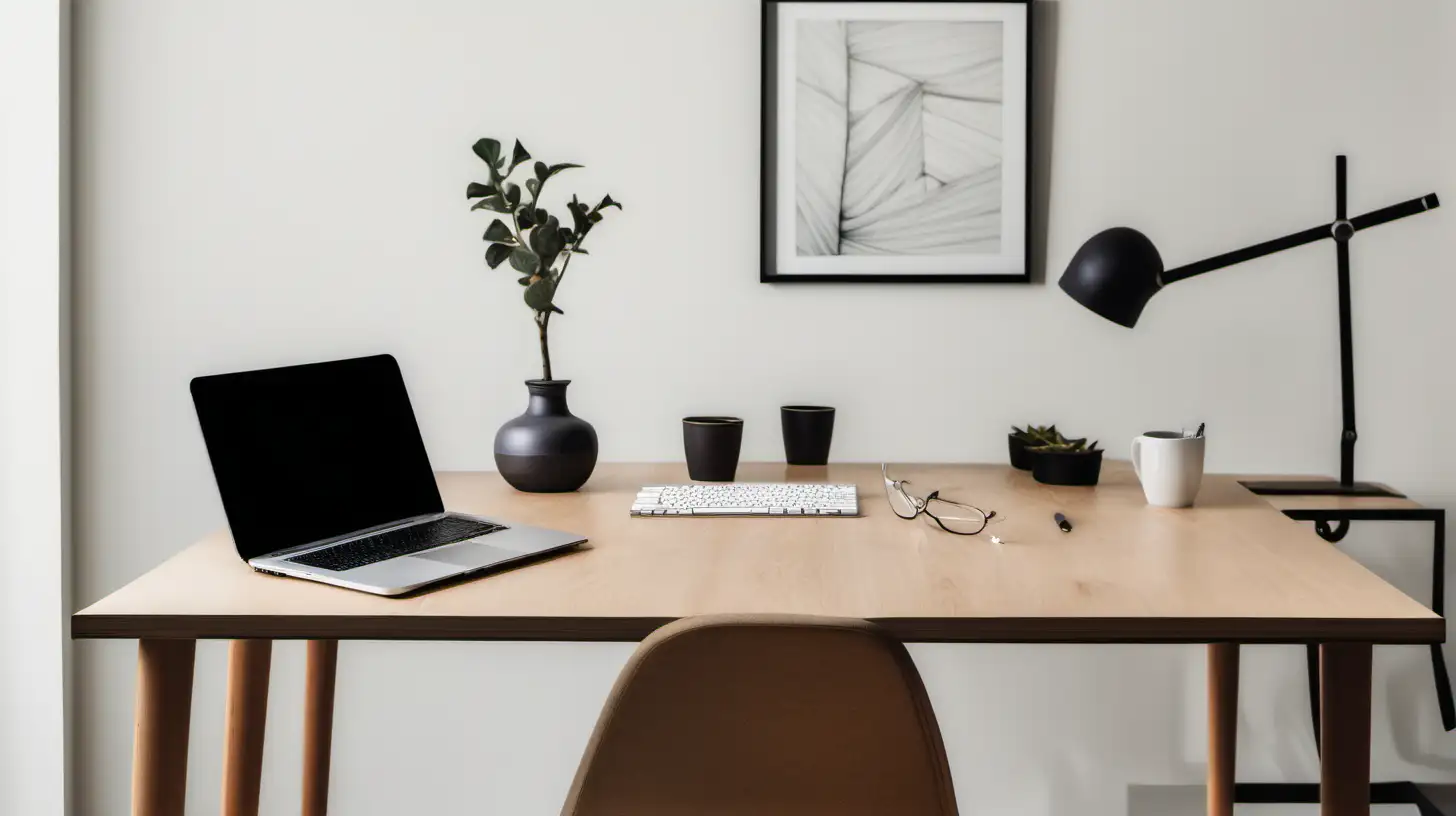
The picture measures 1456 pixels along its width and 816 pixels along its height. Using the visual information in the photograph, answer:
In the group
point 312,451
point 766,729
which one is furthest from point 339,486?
point 766,729

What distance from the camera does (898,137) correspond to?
197 cm

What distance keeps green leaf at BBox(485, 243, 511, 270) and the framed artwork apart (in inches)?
21.3

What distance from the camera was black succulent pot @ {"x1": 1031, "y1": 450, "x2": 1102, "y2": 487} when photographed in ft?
5.60

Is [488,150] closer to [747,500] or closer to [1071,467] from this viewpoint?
[747,500]

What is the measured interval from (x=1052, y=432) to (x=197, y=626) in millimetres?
1343

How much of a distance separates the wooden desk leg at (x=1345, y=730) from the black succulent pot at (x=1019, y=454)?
77 centimetres

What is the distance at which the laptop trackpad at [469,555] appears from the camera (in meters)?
1.21

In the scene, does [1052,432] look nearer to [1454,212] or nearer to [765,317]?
[765,317]

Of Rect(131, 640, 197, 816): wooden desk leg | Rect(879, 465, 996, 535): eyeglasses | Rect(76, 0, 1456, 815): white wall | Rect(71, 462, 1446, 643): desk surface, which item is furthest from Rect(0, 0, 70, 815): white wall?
Rect(879, 465, 996, 535): eyeglasses

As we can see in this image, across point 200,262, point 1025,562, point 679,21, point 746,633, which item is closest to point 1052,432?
point 1025,562

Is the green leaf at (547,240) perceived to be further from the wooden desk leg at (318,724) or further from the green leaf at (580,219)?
the wooden desk leg at (318,724)

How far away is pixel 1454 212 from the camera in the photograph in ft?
6.37

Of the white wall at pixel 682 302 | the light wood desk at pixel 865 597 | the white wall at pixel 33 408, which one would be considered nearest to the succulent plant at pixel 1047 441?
the white wall at pixel 682 302

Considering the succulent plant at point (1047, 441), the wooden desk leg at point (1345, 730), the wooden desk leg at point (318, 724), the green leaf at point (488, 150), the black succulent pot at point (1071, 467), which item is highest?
the green leaf at point (488, 150)
